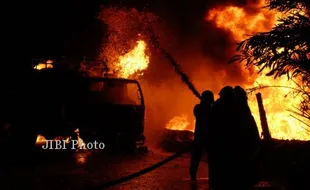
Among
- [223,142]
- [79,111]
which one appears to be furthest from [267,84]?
[223,142]

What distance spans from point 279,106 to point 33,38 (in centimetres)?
1823

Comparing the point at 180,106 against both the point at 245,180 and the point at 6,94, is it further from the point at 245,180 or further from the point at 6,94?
the point at 245,180

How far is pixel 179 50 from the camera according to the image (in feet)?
86.9

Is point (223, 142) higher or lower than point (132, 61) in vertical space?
lower

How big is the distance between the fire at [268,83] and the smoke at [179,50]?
0.61 meters

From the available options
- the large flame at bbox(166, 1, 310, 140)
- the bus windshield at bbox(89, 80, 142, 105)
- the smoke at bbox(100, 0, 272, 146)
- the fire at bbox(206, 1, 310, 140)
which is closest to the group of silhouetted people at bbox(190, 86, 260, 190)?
the fire at bbox(206, 1, 310, 140)

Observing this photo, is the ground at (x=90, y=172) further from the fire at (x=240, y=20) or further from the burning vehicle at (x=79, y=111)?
the fire at (x=240, y=20)

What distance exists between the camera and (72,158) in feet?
41.9

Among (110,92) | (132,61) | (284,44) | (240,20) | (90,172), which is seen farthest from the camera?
(132,61)

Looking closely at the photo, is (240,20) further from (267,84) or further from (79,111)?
(79,111)

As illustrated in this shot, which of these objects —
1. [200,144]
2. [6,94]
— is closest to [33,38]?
[6,94]

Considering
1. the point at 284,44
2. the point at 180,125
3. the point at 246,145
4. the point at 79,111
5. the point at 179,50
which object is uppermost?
the point at 179,50

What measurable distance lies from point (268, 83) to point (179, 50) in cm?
1113

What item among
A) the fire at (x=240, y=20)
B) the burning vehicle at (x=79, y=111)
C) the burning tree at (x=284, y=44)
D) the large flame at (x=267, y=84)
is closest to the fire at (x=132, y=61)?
the large flame at (x=267, y=84)
